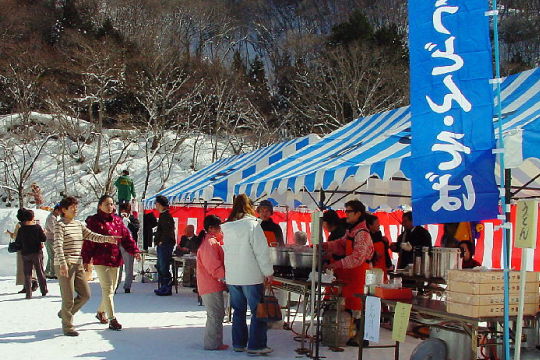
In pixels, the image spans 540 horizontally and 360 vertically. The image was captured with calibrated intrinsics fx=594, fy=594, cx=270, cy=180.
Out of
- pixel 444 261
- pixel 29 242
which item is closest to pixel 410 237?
pixel 444 261

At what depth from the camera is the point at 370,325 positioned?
221 inches

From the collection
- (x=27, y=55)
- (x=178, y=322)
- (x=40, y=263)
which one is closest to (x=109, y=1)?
(x=27, y=55)

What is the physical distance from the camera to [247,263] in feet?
20.7

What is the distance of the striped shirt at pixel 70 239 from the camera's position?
707 cm

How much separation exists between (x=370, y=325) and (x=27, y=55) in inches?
1271

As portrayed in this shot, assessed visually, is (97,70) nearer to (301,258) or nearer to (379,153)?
(301,258)

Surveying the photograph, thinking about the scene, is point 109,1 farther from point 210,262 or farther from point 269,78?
point 210,262

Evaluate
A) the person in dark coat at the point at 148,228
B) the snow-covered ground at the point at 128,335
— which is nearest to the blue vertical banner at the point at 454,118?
the snow-covered ground at the point at 128,335

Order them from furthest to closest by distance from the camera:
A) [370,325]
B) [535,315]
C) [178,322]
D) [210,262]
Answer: [178,322] < [210,262] < [370,325] < [535,315]

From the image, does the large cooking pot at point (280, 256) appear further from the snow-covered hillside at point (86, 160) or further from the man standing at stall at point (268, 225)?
the snow-covered hillside at point (86, 160)

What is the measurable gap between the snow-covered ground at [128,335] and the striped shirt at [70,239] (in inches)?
38.7

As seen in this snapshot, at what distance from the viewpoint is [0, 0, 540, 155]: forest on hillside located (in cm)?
3181

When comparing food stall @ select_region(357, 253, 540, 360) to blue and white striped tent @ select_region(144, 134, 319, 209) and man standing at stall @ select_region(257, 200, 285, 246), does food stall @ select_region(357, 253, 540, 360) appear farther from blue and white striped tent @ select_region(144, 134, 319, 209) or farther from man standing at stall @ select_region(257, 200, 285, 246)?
blue and white striped tent @ select_region(144, 134, 319, 209)

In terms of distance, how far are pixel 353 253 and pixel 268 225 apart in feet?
6.96
